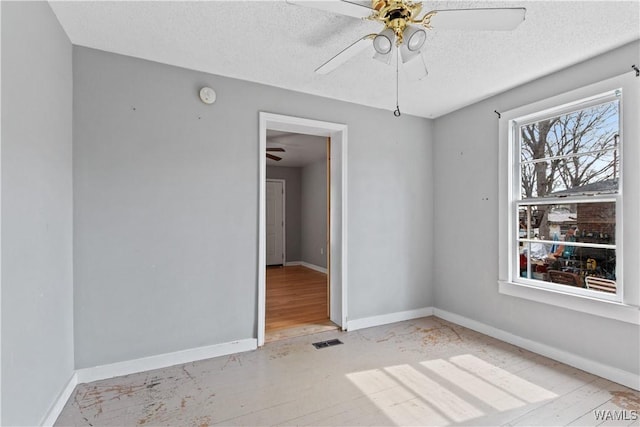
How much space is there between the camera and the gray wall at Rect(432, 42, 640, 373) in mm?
2314

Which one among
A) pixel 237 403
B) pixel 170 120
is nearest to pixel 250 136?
pixel 170 120

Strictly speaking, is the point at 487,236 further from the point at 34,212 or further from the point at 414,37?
Result: the point at 34,212

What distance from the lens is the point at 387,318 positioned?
3.57m

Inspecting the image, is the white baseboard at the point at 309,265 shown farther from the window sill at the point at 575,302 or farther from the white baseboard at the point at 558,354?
the window sill at the point at 575,302

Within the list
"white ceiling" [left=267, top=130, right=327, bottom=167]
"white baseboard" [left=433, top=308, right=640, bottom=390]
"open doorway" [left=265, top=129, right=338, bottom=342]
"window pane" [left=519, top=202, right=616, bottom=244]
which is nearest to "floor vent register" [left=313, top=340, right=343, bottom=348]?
"open doorway" [left=265, top=129, right=338, bottom=342]

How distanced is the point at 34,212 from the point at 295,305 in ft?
9.94

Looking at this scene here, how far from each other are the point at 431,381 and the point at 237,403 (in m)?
1.42

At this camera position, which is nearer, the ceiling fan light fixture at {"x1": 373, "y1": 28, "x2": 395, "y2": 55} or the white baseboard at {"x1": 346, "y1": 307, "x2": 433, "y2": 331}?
the ceiling fan light fixture at {"x1": 373, "y1": 28, "x2": 395, "y2": 55}

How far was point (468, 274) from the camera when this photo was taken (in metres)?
3.43

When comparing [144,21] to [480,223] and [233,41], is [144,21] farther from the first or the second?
[480,223]

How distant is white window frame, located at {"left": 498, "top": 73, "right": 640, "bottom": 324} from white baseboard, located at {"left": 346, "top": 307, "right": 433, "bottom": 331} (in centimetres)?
104

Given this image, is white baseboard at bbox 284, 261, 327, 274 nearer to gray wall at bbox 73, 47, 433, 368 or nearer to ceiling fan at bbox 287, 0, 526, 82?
gray wall at bbox 73, 47, 433, 368

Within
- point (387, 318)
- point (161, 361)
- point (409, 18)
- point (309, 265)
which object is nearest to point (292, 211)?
point (309, 265)

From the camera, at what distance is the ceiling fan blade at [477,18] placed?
1435 mm
